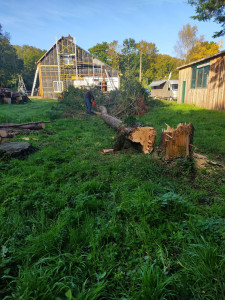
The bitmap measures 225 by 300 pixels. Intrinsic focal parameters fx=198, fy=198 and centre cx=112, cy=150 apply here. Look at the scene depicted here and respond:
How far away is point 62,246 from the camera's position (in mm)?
2080

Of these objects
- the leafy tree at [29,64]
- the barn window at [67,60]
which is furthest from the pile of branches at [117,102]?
the leafy tree at [29,64]

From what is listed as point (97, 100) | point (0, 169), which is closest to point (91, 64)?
point (97, 100)

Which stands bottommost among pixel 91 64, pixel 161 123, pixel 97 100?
pixel 161 123

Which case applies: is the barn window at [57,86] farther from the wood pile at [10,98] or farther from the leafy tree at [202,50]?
the leafy tree at [202,50]

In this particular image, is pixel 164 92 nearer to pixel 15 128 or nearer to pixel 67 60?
pixel 67 60

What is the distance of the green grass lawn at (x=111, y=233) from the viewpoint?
1587mm

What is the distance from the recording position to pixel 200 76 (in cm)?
1522

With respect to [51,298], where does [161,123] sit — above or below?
above

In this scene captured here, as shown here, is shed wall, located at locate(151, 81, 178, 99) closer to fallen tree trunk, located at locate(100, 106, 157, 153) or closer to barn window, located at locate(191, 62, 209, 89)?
barn window, located at locate(191, 62, 209, 89)

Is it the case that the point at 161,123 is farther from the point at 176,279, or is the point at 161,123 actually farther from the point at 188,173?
the point at 176,279

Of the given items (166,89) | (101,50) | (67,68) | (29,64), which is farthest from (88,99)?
(101,50)

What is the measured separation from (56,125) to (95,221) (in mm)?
7396

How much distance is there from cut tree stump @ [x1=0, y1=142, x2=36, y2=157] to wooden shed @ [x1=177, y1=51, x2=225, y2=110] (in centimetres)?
1185

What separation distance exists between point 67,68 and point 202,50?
3094 cm
